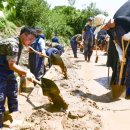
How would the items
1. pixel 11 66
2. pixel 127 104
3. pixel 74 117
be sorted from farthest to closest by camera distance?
pixel 127 104 → pixel 74 117 → pixel 11 66

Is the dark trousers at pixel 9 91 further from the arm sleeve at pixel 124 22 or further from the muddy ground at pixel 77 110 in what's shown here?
the arm sleeve at pixel 124 22

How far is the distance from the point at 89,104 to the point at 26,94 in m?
1.70

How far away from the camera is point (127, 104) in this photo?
7703 millimetres

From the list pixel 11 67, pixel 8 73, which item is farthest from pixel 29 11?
pixel 11 67

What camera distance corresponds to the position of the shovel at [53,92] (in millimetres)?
6867

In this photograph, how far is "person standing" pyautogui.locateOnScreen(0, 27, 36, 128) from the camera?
18.4 ft

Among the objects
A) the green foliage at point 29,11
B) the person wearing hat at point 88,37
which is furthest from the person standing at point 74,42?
the green foliage at point 29,11

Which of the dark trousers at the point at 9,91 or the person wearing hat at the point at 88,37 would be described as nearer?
the dark trousers at the point at 9,91

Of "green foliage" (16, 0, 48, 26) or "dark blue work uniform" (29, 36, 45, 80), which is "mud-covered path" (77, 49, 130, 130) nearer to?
"dark blue work uniform" (29, 36, 45, 80)

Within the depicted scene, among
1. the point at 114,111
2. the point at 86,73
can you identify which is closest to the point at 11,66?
the point at 114,111

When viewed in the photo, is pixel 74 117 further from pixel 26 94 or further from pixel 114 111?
pixel 26 94

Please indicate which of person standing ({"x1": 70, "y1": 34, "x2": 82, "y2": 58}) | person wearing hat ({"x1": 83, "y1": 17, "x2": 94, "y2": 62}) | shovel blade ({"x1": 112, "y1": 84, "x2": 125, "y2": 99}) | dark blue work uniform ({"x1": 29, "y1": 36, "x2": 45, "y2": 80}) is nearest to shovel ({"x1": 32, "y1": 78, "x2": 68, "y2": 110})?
shovel blade ({"x1": 112, "y1": 84, "x2": 125, "y2": 99})

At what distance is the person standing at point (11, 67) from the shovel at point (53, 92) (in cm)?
69

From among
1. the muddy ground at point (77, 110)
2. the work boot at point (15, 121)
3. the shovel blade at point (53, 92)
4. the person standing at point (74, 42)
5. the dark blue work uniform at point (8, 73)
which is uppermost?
the dark blue work uniform at point (8, 73)
